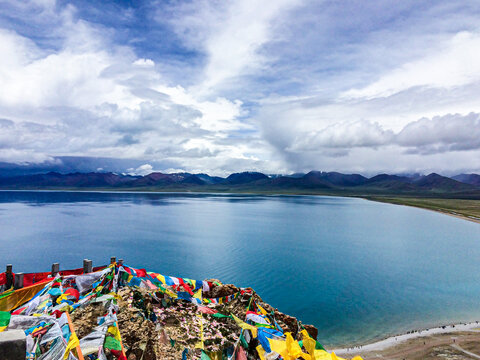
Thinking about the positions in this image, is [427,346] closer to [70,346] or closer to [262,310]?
[262,310]

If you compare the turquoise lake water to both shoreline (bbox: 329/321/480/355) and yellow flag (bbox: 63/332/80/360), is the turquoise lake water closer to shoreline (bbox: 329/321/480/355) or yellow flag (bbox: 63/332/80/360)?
shoreline (bbox: 329/321/480/355)

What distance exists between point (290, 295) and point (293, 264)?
993 centimetres

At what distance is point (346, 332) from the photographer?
60.6 feet

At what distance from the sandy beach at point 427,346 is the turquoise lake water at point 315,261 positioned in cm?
125

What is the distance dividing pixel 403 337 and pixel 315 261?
18.5 meters

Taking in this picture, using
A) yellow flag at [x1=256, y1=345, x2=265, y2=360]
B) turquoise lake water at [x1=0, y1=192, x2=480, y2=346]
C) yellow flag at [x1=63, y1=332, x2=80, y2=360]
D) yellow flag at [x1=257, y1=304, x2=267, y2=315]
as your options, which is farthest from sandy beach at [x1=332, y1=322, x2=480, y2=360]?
yellow flag at [x1=63, y1=332, x2=80, y2=360]

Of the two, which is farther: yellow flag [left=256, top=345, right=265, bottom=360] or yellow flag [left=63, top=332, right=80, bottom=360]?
yellow flag [left=256, top=345, right=265, bottom=360]

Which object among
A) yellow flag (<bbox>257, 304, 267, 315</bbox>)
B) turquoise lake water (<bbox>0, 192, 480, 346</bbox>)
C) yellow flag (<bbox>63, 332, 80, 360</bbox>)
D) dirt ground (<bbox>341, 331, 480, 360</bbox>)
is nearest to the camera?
yellow flag (<bbox>63, 332, 80, 360</bbox>)

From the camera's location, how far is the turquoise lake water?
2164 cm

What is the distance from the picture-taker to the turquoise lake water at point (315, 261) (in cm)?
2164

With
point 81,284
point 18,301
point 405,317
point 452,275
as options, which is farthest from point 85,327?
point 452,275

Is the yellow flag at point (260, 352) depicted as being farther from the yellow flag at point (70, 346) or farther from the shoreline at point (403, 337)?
the shoreline at point (403, 337)

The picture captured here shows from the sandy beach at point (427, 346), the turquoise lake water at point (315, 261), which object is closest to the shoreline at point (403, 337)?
the sandy beach at point (427, 346)

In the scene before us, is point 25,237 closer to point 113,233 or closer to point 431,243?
point 113,233
